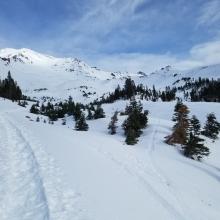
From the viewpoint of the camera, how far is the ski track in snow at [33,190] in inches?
522

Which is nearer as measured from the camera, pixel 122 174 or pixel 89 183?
pixel 89 183

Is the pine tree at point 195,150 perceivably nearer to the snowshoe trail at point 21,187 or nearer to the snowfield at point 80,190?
the snowfield at point 80,190

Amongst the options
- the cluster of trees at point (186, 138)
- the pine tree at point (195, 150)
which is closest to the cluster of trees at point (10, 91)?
the cluster of trees at point (186, 138)

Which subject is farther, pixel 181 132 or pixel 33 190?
pixel 181 132

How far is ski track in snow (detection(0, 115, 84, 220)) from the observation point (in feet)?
43.5

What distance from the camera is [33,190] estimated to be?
1595 cm

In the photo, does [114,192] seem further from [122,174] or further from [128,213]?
[122,174]

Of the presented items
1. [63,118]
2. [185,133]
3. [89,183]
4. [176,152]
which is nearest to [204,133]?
[185,133]

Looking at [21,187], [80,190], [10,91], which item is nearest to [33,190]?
[21,187]

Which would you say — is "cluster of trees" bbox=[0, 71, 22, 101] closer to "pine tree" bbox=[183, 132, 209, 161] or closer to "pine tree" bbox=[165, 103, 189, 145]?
"pine tree" bbox=[165, 103, 189, 145]

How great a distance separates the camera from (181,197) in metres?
21.7

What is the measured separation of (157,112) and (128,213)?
133970mm

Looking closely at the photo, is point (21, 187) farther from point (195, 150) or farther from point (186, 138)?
point (186, 138)

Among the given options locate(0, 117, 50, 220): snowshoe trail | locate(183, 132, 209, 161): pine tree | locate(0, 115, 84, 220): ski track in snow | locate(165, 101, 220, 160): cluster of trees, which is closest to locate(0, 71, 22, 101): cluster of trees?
locate(165, 101, 220, 160): cluster of trees
